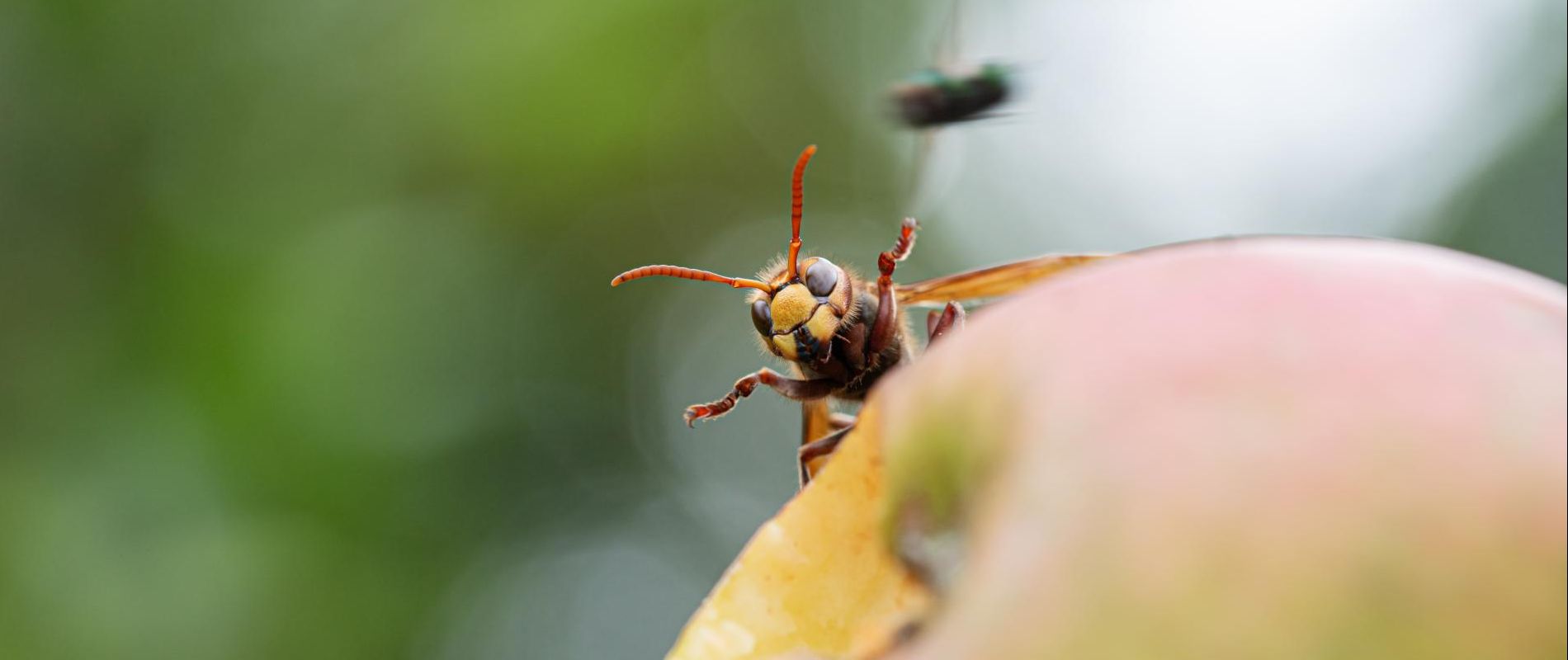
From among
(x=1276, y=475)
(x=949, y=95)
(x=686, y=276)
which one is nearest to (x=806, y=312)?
(x=686, y=276)

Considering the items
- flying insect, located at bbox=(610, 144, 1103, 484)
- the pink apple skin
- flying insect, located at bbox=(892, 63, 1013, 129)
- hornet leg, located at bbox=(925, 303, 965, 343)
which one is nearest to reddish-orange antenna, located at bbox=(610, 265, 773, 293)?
flying insect, located at bbox=(610, 144, 1103, 484)

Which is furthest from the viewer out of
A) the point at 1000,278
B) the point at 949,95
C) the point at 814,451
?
the point at 949,95

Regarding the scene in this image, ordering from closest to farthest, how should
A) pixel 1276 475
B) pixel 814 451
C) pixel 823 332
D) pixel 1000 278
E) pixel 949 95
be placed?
pixel 1276 475 < pixel 1000 278 < pixel 814 451 < pixel 823 332 < pixel 949 95

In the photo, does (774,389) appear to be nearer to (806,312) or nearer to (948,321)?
(806,312)

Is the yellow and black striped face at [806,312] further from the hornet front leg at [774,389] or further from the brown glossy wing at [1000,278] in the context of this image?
the brown glossy wing at [1000,278]

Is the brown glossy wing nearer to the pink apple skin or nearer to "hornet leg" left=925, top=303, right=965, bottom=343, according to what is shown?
"hornet leg" left=925, top=303, right=965, bottom=343

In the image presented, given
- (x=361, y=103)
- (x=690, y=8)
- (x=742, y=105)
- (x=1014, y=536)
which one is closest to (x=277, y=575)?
(x=361, y=103)

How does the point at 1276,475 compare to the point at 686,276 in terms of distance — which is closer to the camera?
the point at 1276,475
